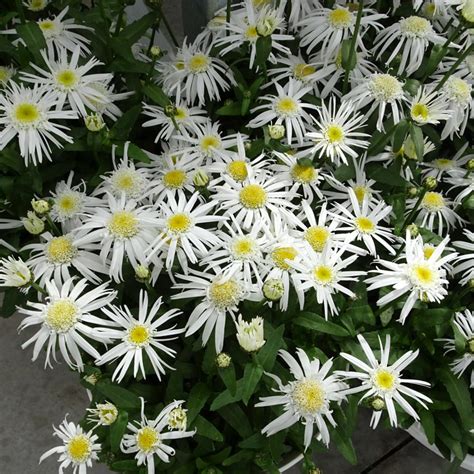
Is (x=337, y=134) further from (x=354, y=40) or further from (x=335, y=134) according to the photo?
(x=354, y=40)

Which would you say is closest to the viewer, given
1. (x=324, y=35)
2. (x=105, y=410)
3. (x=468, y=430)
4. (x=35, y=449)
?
(x=105, y=410)

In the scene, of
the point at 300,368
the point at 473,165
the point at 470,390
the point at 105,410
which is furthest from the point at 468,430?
the point at 105,410

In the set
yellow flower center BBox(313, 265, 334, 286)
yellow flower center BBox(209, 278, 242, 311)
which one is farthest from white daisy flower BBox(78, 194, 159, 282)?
yellow flower center BBox(313, 265, 334, 286)

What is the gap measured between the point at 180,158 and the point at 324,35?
301 mm

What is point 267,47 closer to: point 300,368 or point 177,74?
point 177,74

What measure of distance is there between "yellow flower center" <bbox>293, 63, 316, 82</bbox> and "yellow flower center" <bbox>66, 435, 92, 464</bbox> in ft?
2.02

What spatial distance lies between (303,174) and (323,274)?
0.57ft

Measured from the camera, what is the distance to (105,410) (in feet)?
2.46

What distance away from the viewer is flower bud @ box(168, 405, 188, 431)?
746mm

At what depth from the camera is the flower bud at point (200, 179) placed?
0.85 m

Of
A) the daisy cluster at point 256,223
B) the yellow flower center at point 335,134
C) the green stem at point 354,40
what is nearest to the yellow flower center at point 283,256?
the daisy cluster at point 256,223

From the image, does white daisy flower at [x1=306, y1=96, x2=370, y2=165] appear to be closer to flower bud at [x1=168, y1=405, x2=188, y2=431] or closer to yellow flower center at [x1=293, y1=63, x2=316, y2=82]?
yellow flower center at [x1=293, y1=63, x2=316, y2=82]

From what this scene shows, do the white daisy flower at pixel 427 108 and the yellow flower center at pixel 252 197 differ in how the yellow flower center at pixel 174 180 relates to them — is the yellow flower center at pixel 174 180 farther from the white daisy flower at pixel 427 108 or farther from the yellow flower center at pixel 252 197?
the white daisy flower at pixel 427 108

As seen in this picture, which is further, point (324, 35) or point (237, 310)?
point (324, 35)
